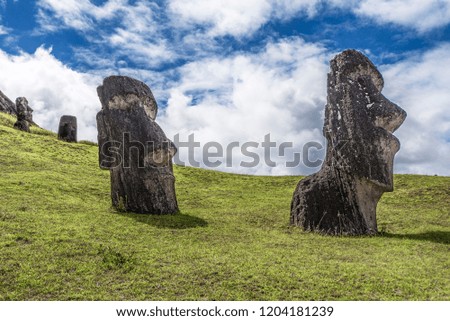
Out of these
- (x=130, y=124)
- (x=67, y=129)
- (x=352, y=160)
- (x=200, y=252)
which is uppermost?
(x=67, y=129)

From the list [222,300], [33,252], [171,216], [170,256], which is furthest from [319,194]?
[33,252]

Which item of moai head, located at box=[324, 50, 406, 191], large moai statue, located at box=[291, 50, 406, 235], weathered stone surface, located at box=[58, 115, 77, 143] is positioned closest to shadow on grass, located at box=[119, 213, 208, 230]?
large moai statue, located at box=[291, 50, 406, 235]

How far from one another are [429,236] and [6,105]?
70.7 m

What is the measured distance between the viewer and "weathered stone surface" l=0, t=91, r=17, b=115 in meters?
68.9

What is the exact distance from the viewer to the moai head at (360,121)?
16.2 meters

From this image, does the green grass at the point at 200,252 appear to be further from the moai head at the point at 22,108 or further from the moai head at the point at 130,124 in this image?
the moai head at the point at 22,108

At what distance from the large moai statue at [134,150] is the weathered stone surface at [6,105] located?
57.9 metres

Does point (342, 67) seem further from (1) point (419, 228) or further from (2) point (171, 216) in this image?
(2) point (171, 216)

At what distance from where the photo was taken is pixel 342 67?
57.4ft

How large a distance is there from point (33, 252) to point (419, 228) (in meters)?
14.7

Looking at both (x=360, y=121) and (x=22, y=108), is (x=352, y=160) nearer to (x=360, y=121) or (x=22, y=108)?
(x=360, y=121)

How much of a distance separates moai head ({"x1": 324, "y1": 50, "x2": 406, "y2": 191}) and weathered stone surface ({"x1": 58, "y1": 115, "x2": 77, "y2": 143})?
108ft

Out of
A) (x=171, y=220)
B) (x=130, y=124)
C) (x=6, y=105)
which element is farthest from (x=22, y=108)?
(x=171, y=220)

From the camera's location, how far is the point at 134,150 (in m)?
18.3
